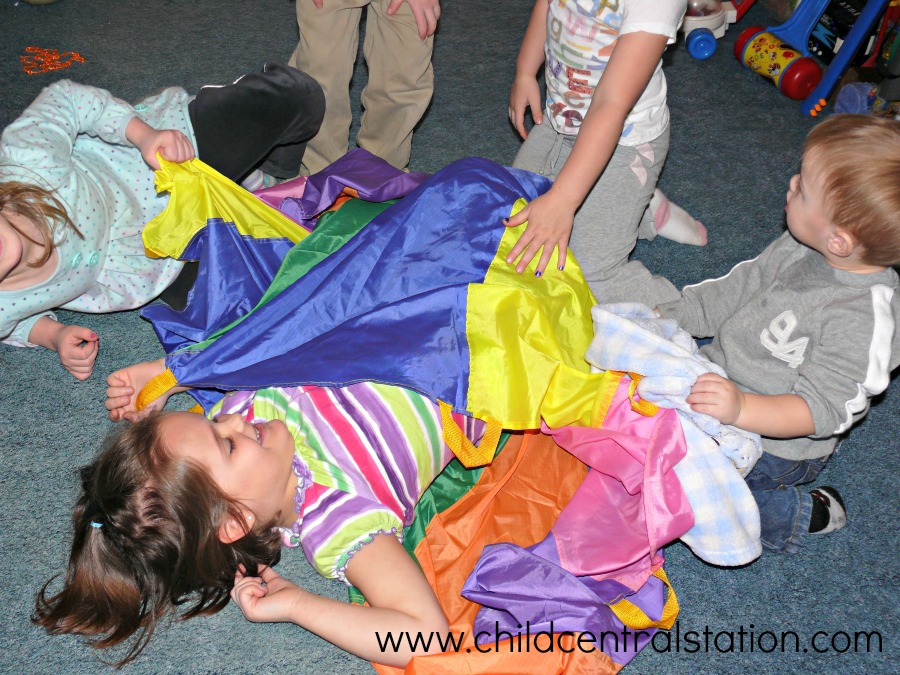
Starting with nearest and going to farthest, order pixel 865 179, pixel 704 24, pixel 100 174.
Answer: pixel 865 179 < pixel 100 174 < pixel 704 24

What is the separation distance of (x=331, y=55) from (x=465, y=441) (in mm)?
738

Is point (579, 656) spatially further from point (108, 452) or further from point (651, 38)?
point (651, 38)

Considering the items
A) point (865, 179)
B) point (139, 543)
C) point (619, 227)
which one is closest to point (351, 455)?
point (139, 543)

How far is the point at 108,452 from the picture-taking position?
995 millimetres

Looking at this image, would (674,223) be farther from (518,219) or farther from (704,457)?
(704,457)

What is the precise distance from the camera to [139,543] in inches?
37.8

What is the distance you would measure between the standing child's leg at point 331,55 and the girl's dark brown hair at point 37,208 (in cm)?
49

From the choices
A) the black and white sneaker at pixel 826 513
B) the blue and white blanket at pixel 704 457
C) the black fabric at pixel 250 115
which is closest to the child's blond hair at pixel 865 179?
the blue and white blanket at pixel 704 457

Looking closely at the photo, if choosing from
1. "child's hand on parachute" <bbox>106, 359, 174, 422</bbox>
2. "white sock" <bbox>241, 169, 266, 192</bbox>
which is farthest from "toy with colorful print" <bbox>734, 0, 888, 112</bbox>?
"child's hand on parachute" <bbox>106, 359, 174, 422</bbox>

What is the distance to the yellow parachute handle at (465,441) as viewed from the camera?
3.51 feet

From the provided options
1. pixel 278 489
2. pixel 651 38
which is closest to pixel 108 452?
pixel 278 489

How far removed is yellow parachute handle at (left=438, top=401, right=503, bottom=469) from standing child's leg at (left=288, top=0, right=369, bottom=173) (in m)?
0.68

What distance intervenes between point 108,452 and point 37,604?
0.24 metres

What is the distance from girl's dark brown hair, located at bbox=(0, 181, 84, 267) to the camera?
1.13 m
